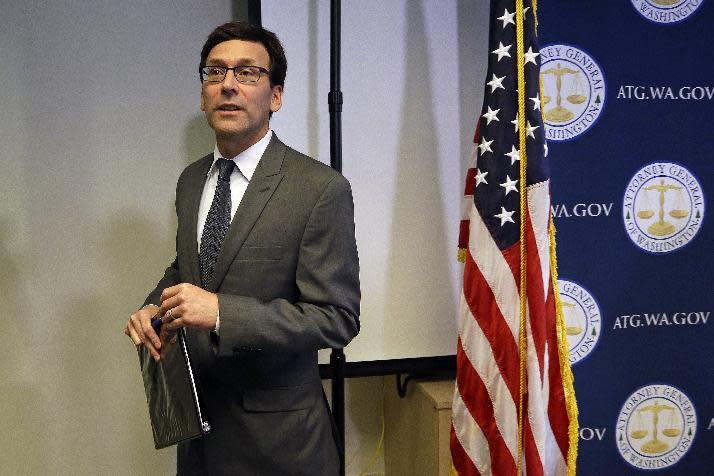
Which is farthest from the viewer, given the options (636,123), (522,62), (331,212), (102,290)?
(102,290)

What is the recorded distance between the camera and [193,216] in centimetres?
140

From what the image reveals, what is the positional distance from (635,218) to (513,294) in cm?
58

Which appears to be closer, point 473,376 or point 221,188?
point 221,188

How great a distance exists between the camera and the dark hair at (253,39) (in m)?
1.35

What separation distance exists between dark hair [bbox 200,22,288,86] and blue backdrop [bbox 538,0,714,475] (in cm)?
90

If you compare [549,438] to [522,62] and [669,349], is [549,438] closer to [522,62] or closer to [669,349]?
[669,349]

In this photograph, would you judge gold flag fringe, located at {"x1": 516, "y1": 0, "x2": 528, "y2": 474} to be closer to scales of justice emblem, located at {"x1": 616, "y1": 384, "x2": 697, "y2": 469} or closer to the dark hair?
scales of justice emblem, located at {"x1": 616, "y1": 384, "x2": 697, "y2": 469}

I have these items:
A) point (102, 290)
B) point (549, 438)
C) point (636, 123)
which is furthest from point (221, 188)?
point (636, 123)

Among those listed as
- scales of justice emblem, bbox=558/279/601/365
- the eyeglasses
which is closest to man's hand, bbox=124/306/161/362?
the eyeglasses

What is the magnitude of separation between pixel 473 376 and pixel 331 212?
773mm

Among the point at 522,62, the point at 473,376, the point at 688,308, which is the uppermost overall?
the point at 522,62

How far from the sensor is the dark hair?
1349 millimetres

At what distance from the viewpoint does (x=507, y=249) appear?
168cm

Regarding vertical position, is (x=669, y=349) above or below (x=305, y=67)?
below
